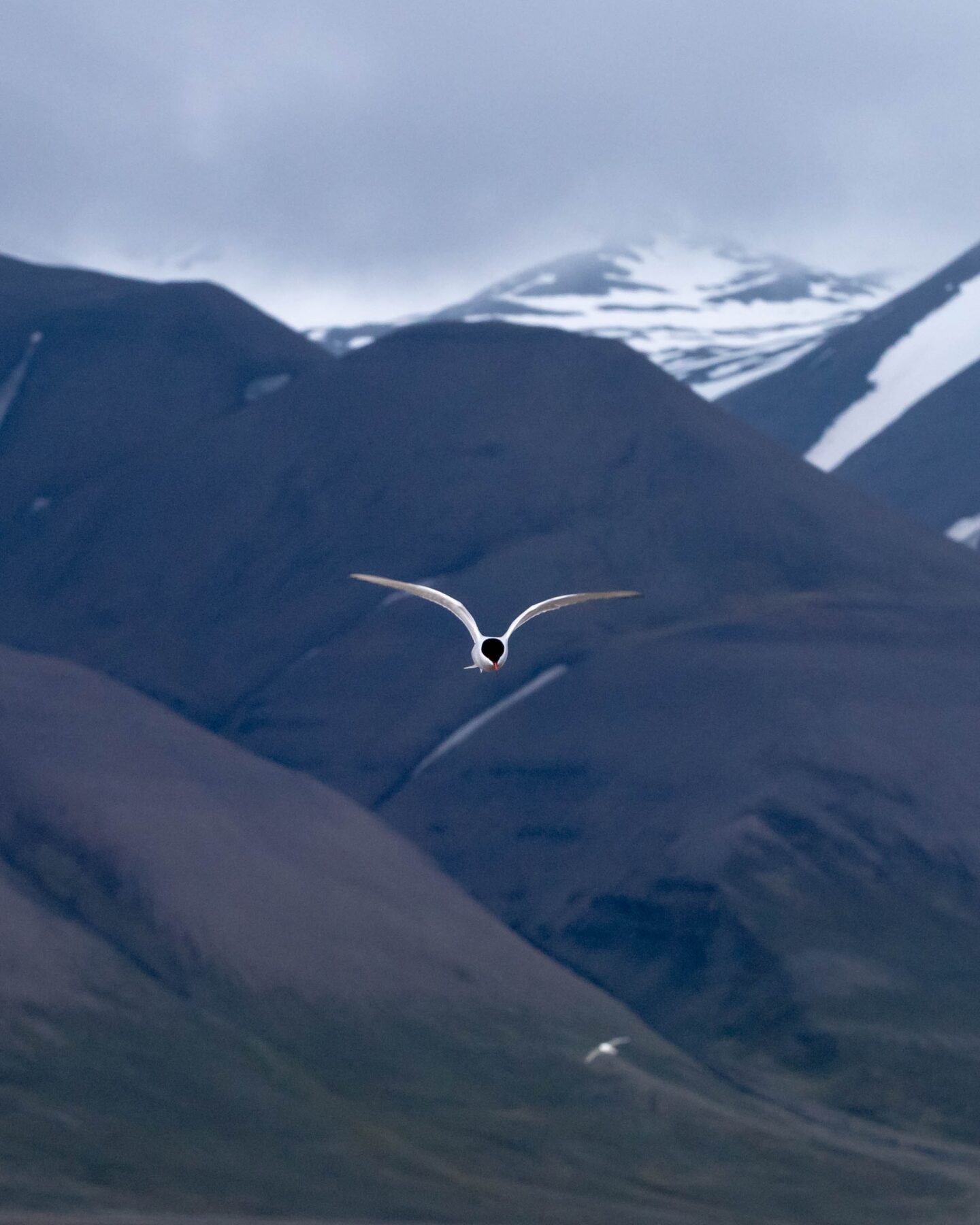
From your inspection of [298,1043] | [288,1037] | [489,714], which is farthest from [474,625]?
[489,714]

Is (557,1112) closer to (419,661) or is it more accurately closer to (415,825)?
(415,825)

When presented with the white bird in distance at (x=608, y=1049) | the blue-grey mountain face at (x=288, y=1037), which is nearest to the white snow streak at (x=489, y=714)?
the blue-grey mountain face at (x=288, y=1037)

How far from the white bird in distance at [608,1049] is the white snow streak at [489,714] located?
34.0m

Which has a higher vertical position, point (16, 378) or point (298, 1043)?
point (16, 378)

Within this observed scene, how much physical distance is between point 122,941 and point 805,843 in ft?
125

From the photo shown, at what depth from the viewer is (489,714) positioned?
133m

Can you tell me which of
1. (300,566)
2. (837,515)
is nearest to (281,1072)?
(300,566)

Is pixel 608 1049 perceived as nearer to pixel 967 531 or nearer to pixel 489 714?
pixel 489 714

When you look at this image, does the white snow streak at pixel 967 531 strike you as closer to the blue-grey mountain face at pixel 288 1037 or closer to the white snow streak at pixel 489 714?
the white snow streak at pixel 489 714

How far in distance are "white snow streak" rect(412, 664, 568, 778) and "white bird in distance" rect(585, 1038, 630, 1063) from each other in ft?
112

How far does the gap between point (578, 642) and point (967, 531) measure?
59.3 m

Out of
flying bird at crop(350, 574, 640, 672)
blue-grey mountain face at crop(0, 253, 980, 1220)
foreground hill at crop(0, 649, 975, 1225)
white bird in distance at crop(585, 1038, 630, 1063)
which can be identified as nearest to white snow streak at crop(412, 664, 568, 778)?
blue-grey mountain face at crop(0, 253, 980, 1220)

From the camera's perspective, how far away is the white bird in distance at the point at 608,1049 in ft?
311

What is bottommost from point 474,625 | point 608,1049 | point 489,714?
point 608,1049
